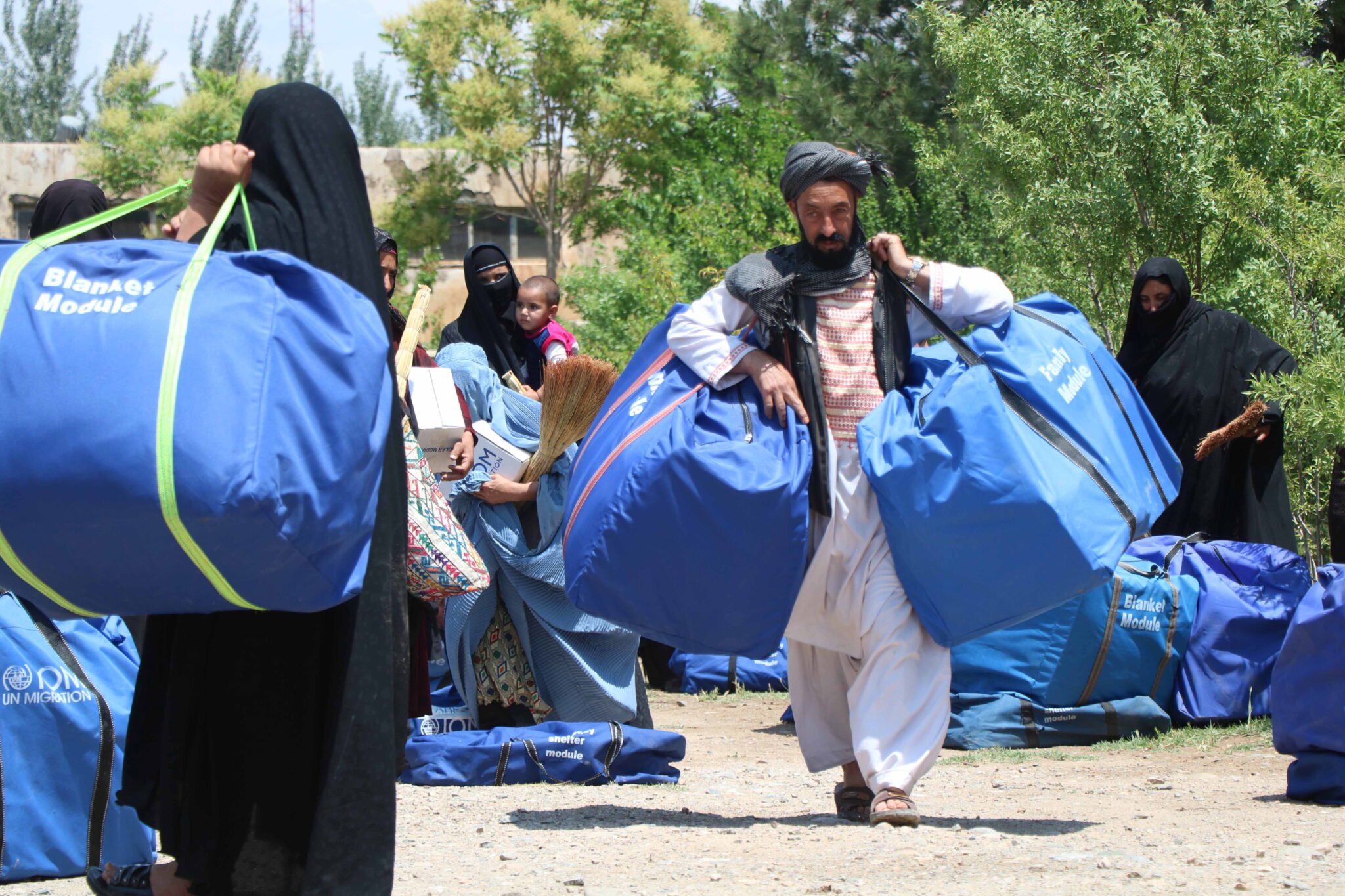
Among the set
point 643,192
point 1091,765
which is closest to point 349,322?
point 1091,765

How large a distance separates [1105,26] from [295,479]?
6.53 meters

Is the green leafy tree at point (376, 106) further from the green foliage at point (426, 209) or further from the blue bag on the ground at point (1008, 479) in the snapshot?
the blue bag on the ground at point (1008, 479)

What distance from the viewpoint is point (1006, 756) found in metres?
5.63

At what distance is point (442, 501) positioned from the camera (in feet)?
11.8

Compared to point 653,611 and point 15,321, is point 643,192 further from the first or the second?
point 15,321

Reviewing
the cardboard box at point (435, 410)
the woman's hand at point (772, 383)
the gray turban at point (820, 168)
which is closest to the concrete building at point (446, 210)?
the cardboard box at point (435, 410)

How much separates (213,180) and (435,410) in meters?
2.46

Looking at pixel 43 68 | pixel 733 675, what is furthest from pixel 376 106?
pixel 733 675

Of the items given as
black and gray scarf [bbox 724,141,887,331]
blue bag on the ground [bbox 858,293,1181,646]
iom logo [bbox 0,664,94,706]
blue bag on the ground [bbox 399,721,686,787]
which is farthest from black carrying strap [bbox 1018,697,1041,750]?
iom logo [bbox 0,664,94,706]

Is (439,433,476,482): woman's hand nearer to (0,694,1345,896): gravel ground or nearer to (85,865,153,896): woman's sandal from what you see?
(0,694,1345,896): gravel ground

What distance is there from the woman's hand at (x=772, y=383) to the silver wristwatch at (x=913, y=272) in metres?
0.41

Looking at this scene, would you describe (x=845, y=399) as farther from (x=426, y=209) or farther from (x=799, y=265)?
(x=426, y=209)

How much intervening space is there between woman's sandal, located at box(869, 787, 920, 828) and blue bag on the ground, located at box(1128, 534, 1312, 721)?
2640mm

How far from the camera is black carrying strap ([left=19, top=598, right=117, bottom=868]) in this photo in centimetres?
356
